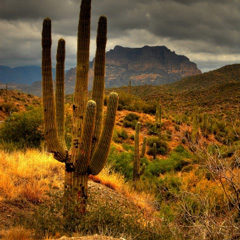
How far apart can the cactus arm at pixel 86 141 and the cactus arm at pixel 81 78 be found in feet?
0.77

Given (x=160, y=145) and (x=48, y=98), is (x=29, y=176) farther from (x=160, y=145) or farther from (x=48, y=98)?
(x=160, y=145)

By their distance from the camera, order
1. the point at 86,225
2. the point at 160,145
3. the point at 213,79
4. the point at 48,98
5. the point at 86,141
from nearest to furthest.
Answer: the point at 86,225 → the point at 86,141 → the point at 48,98 → the point at 160,145 → the point at 213,79

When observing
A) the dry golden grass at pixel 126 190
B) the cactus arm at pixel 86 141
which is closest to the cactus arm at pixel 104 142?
the cactus arm at pixel 86 141

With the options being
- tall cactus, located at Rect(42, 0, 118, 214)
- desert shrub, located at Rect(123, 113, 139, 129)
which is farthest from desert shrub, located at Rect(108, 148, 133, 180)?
desert shrub, located at Rect(123, 113, 139, 129)

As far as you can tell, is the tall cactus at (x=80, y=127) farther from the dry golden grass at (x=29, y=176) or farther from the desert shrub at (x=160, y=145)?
the desert shrub at (x=160, y=145)

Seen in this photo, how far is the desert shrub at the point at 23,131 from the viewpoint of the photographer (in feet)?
37.1

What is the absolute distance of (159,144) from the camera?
65.2 feet

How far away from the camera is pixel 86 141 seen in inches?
199

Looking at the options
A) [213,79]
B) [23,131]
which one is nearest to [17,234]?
[23,131]

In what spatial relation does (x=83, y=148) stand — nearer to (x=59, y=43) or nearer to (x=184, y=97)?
(x=59, y=43)

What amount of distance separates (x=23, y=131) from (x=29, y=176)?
4.78m

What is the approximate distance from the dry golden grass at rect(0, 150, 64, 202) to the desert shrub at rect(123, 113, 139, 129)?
15.2 metres

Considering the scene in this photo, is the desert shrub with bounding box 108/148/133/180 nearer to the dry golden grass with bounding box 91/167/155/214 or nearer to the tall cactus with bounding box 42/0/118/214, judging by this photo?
the dry golden grass with bounding box 91/167/155/214

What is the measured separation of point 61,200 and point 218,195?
5957 mm
